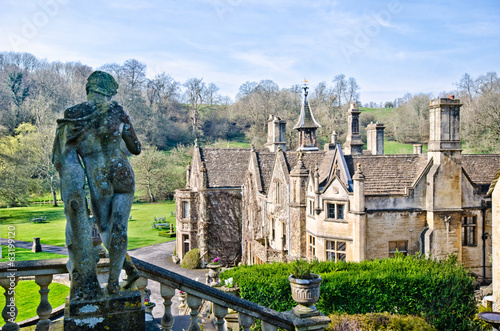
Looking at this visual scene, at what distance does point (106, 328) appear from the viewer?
4441 millimetres

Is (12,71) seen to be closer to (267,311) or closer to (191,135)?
(191,135)

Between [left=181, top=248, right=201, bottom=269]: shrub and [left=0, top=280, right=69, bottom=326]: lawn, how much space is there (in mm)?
13757

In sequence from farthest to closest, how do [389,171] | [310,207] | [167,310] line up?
[310,207]
[389,171]
[167,310]

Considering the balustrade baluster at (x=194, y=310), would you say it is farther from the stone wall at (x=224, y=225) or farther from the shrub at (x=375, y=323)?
the stone wall at (x=224, y=225)

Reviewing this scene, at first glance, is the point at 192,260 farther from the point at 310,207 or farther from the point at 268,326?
the point at 268,326

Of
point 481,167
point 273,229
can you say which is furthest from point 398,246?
point 273,229

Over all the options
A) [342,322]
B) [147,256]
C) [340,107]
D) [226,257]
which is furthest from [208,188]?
[340,107]

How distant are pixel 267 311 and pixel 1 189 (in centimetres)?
3781

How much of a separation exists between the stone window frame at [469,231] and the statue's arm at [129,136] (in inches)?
804

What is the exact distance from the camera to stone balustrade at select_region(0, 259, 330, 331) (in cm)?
504

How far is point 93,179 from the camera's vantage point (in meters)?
4.46

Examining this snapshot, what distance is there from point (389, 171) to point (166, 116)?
204 ft

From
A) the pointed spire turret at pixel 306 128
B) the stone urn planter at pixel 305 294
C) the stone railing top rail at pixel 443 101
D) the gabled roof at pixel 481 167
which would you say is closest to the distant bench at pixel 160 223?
the pointed spire turret at pixel 306 128

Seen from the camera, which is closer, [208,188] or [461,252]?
[461,252]
